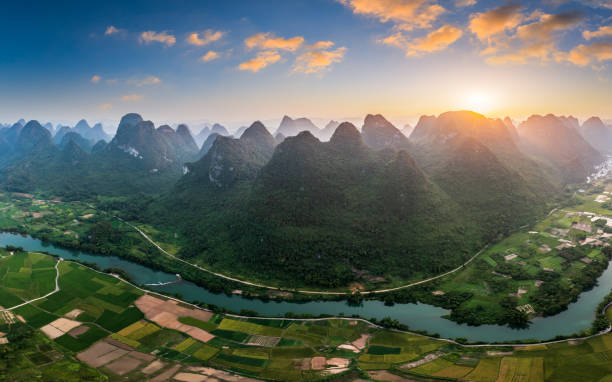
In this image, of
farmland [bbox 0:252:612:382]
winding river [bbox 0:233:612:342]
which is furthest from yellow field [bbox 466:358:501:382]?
winding river [bbox 0:233:612:342]

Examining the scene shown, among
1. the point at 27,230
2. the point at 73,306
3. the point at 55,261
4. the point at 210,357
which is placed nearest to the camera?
the point at 210,357

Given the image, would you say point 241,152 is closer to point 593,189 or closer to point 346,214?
point 346,214

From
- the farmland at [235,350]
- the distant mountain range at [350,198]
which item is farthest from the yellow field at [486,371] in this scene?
the distant mountain range at [350,198]

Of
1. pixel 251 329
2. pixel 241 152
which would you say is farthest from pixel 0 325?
pixel 241 152

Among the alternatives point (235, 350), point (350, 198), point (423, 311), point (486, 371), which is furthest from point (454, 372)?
point (350, 198)

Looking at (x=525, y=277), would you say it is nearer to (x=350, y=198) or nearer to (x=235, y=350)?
(x=350, y=198)

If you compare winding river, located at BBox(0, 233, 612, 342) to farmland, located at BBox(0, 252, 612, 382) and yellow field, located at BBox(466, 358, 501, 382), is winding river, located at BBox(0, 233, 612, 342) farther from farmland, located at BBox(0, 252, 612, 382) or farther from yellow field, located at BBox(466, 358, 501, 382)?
yellow field, located at BBox(466, 358, 501, 382)
